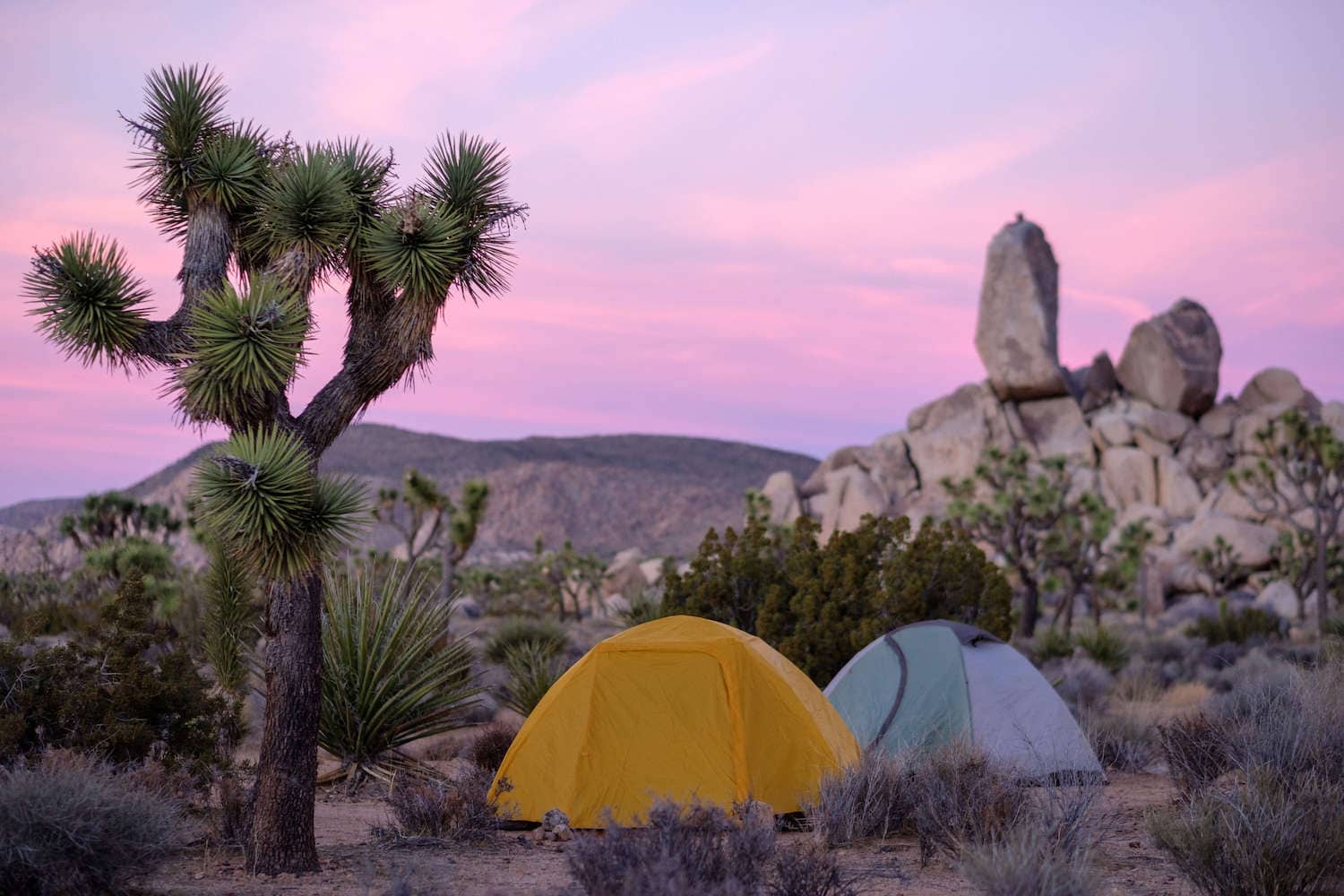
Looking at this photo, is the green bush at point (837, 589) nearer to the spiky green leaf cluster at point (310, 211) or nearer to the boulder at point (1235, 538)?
the spiky green leaf cluster at point (310, 211)

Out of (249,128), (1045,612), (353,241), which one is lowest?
(1045,612)

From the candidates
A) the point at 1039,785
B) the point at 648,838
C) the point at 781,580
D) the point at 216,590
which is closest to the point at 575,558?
the point at 781,580

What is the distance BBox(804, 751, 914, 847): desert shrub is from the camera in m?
8.77

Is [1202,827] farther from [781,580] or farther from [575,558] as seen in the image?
[575,558]

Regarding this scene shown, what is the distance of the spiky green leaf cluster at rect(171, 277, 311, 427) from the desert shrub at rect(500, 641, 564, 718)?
8.07 meters

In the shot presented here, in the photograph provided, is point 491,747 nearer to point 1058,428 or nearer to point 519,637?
point 519,637

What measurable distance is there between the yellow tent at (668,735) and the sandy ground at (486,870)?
1.67 feet

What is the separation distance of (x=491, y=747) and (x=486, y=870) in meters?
4.93

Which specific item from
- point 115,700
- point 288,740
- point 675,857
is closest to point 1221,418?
point 115,700

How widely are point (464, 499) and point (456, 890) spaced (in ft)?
75.4

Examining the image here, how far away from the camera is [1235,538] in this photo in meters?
53.2

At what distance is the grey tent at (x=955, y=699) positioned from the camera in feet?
38.9

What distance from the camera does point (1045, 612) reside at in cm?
→ 5031

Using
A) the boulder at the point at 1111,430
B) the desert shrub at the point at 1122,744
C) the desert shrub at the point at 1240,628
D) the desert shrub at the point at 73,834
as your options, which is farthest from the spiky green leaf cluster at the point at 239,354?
the boulder at the point at 1111,430
